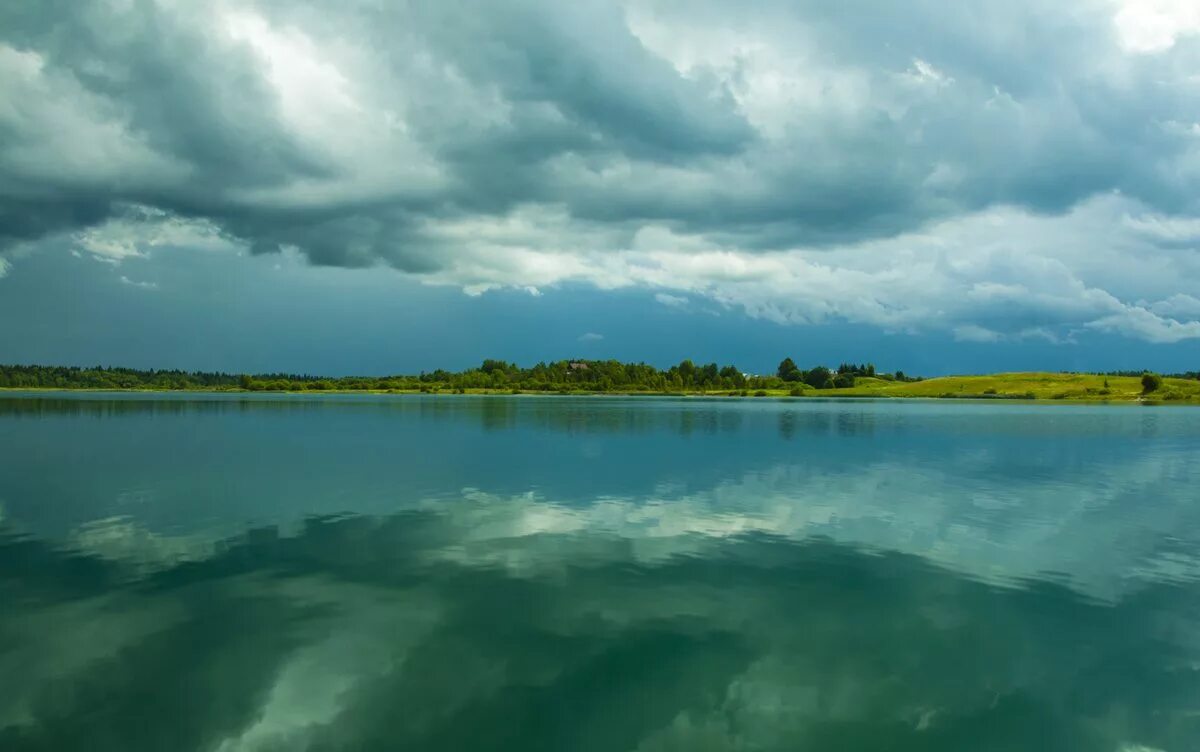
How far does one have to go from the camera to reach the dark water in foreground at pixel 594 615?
572 inches

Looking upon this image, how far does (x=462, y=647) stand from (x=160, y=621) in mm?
8750

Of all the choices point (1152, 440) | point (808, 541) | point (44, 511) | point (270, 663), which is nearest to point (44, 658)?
point (270, 663)

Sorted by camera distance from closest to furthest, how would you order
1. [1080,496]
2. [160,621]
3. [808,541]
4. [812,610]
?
[160,621], [812,610], [808,541], [1080,496]

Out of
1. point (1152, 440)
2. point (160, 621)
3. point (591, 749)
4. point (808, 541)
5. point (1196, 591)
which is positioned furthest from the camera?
point (1152, 440)

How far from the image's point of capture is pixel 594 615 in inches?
815

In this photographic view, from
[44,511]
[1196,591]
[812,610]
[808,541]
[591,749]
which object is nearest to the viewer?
[591,749]

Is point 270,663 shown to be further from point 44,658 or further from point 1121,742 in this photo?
point 1121,742

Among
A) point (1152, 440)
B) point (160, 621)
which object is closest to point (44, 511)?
point (160, 621)

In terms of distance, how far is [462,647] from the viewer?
59.5ft

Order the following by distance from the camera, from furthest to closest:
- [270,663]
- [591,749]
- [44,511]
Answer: [44,511]
[270,663]
[591,749]

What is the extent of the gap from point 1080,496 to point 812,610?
3143 cm

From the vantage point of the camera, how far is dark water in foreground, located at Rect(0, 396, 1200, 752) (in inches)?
572

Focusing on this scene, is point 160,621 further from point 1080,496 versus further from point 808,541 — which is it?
point 1080,496

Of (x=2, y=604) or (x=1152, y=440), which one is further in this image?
(x=1152, y=440)
